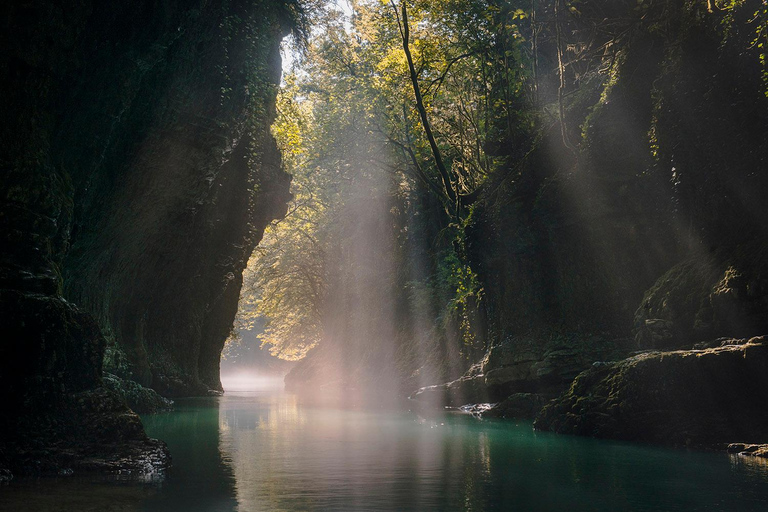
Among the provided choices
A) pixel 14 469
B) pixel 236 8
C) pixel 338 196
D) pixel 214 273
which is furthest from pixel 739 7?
pixel 338 196

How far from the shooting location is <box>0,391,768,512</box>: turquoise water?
588 cm

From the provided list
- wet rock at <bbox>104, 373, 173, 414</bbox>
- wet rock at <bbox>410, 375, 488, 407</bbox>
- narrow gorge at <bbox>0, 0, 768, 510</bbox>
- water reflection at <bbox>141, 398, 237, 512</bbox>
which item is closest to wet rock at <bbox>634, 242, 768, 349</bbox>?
narrow gorge at <bbox>0, 0, 768, 510</bbox>

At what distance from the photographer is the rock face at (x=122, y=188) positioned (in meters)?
7.36

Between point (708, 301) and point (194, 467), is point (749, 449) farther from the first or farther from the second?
point (194, 467)

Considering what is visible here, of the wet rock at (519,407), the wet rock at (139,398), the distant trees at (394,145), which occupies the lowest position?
the wet rock at (519,407)

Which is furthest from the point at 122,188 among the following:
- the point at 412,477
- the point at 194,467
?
the point at 412,477

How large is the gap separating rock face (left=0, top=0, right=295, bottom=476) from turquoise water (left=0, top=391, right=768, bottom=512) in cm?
141

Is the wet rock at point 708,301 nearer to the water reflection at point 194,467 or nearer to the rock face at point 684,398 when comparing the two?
the rock face at point 684,398

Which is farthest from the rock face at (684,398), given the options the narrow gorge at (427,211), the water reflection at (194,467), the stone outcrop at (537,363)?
the water reflection at (194,467)

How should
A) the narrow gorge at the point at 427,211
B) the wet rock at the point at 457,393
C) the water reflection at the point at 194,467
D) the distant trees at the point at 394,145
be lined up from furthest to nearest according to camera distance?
the distant trees at the point at 394,145
the wet rock at the point at 457,393
the narrow gorge at the point at 427,211
the water reflection at the point at 194,467

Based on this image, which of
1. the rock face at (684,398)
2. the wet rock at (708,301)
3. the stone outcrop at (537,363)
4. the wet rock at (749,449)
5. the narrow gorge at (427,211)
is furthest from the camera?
the stone outcrop at (537,363)

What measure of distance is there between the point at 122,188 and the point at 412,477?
8994 millimetres

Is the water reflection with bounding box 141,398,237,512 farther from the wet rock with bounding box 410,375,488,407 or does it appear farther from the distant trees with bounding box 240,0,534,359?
the distant trees with bounding box 240,0,534,359

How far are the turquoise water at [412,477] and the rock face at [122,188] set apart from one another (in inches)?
55.7
